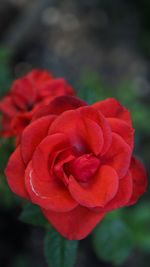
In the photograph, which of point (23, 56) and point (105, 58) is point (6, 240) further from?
point (105, 58)

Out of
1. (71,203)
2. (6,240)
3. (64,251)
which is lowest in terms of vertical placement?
(6,240)

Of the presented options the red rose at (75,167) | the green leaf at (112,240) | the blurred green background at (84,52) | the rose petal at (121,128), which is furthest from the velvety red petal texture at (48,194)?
the blurred green background at (84,52)

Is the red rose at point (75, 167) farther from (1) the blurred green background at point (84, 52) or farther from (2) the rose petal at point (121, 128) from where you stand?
(1) the blurred green background at point (84, 52)

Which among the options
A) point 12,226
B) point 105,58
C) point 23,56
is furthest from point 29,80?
point 105,58

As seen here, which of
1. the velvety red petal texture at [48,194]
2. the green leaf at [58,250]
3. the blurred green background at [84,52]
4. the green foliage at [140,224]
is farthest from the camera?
the blurred green background at [84,52]

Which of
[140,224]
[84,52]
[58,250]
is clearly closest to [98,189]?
[58,250]

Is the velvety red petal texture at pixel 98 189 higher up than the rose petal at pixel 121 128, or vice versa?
the rose petal at pixel 121 128

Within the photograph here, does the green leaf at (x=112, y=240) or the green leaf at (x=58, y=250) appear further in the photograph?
the green leaf at (x=112, y=240)
